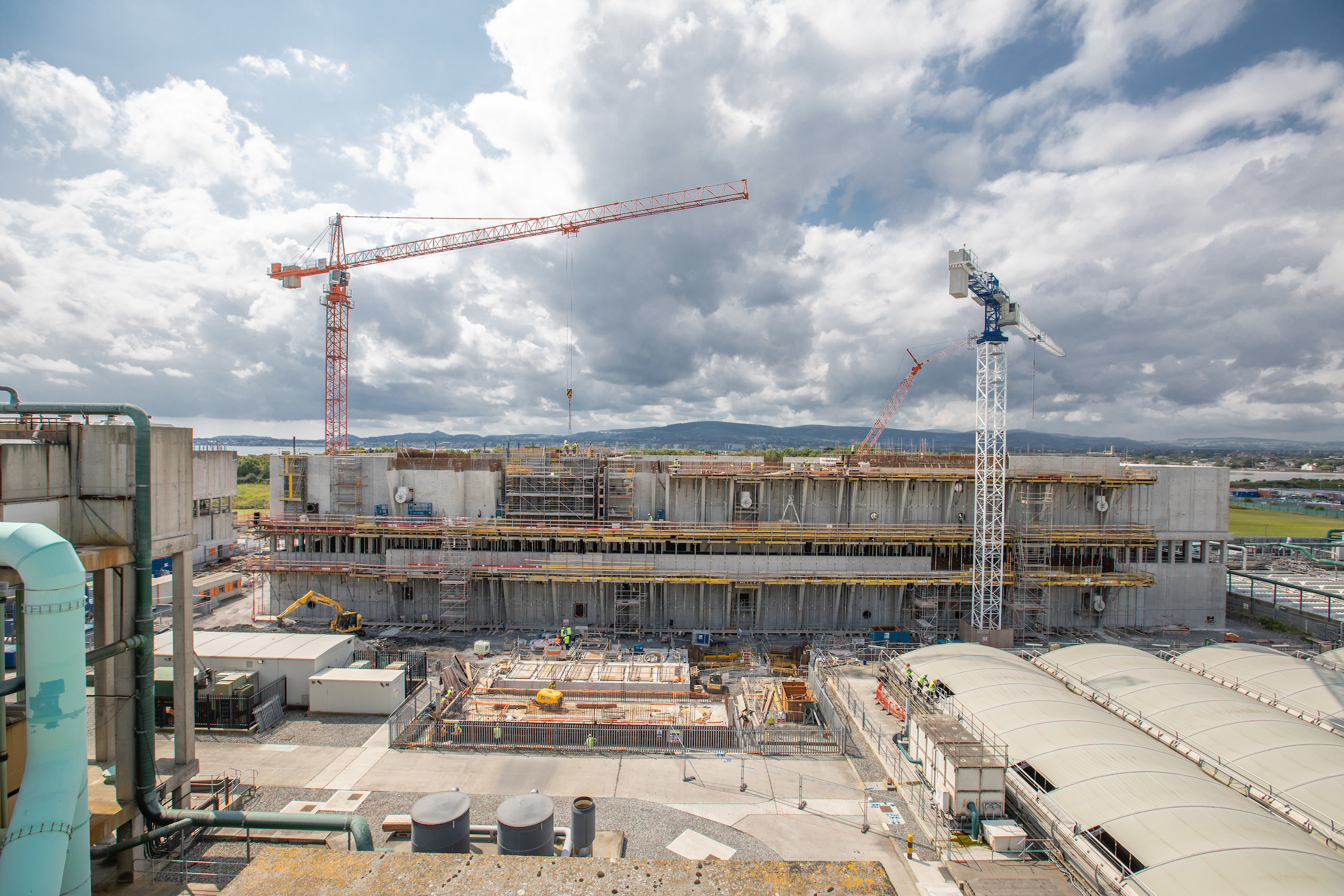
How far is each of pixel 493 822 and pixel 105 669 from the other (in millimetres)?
10054

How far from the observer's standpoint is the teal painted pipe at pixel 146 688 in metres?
12.0

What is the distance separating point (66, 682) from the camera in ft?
30.7

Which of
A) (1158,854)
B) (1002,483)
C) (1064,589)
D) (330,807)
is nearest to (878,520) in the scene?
(1002,483)

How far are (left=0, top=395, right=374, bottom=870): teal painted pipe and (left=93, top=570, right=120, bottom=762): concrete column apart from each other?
1.54ft

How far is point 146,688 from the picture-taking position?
41.5 ft

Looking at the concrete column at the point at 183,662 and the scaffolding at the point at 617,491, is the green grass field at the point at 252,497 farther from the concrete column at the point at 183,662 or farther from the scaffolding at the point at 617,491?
the concrete column at the point at 183,662

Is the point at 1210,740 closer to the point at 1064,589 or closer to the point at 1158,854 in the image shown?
the point at 1158,854

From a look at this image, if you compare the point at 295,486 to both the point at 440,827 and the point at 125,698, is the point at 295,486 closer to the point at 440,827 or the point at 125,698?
the point at 125,698

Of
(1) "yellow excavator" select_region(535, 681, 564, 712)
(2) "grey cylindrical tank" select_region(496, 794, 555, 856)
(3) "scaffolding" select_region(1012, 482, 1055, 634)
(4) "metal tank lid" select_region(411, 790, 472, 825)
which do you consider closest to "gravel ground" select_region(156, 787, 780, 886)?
(2) "grey cylindrical tank" select_region(496, 794, 555, 856)

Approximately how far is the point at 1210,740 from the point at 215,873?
28.4m

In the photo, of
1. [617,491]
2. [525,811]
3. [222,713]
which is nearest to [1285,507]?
[617,491]

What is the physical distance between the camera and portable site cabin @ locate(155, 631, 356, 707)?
23.8 m

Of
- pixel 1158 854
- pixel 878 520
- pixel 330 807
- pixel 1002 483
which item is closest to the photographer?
pixel 1158 854

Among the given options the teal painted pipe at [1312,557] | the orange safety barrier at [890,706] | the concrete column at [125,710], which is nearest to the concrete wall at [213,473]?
the concrete column at [125,710]
